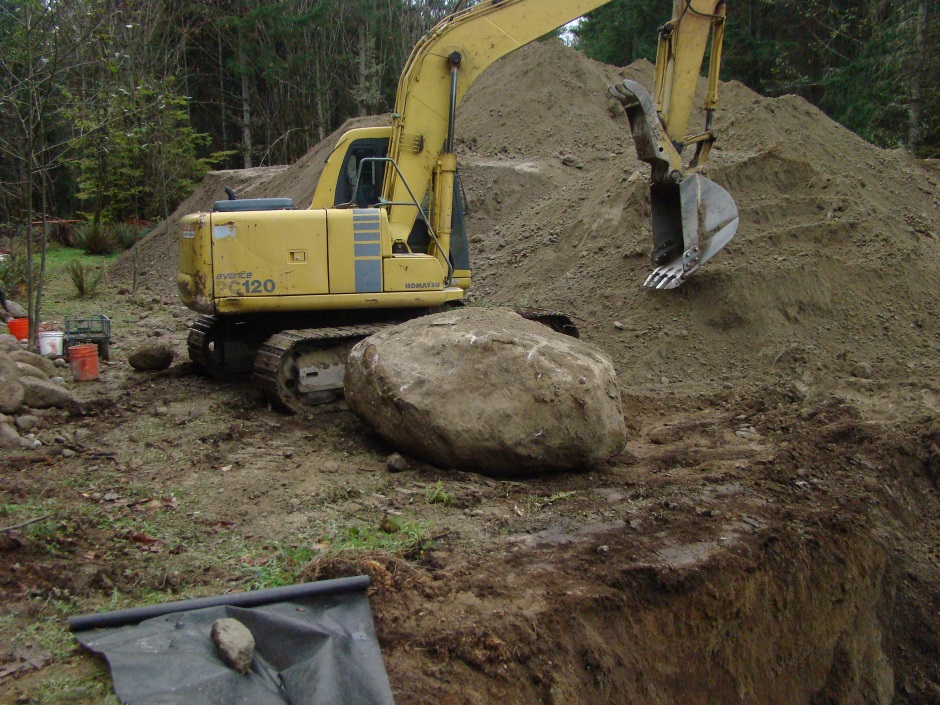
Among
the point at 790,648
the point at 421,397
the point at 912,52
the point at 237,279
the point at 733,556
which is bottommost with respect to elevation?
the point at 790,648

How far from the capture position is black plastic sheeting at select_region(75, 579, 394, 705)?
2820 mm

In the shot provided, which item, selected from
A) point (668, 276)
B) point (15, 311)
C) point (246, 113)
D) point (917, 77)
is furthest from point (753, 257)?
point (246, 113)

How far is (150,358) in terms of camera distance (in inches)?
322

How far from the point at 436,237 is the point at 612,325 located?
7.84 feet

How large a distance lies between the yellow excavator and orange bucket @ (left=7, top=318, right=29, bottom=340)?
88.4 inches

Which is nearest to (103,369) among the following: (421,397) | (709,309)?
(421,397)

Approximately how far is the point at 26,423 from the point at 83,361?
177 cm

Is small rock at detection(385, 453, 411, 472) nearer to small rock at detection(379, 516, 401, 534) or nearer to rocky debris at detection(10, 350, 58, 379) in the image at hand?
small rock at detection(379, 516, 401, 534)

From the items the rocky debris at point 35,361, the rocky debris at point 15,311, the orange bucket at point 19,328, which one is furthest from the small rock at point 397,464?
the rocky debris at point 15,311

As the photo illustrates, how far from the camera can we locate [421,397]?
17.3ft

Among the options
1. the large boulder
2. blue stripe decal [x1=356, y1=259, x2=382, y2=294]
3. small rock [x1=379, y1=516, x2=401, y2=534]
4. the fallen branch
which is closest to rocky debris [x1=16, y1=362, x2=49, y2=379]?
blue stripe decal [x1=356, y1=259, x2=382, y2=294]

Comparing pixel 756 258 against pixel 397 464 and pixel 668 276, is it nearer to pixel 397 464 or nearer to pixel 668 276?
pixel 668 276

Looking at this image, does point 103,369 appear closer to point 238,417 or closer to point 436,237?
point 238,417

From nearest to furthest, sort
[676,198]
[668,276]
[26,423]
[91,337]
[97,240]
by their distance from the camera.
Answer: [26,423], [676,198], [91,337], [668,276], [97,240]
